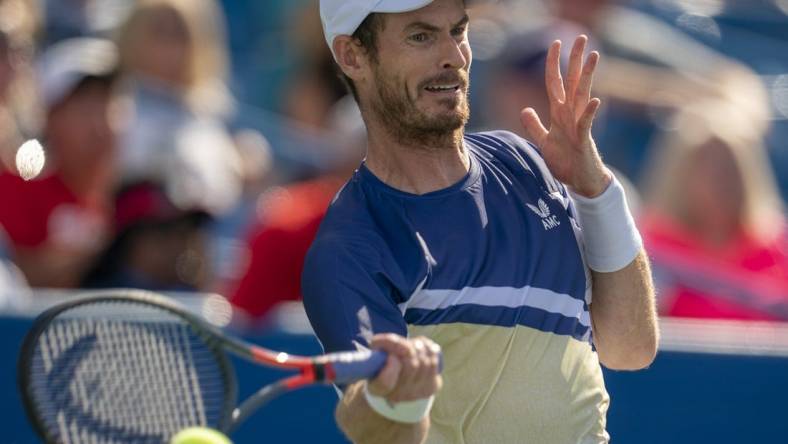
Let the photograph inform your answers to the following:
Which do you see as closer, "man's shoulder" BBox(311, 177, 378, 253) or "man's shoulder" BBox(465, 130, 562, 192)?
"man's shoulder" BBox(311, 177, 378, 253)

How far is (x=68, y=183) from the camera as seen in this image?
20.3ft

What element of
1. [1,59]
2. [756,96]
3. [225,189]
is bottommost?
[756,96]

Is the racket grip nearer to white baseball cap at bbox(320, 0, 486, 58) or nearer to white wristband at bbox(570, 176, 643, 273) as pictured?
white wristband at bbox(570, 176, 643, 273)

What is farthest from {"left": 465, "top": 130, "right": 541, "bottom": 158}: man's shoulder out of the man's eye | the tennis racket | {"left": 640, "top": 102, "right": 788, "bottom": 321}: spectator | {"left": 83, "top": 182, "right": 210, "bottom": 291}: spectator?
{"left": 640, "top": 102, "right": 788, "bottom": 321}: spectator

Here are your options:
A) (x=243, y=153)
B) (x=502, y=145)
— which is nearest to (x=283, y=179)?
(x=243, y=153)

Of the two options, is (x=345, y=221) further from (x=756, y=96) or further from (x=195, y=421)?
(x=756, y=96)

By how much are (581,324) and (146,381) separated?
101 centimetres

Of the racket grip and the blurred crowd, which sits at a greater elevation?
the racket grip

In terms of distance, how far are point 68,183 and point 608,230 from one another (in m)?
3.30

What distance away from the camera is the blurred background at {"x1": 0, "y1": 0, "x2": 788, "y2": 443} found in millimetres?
5539

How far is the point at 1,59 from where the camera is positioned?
6.16 metres

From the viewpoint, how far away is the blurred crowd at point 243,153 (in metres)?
5.95

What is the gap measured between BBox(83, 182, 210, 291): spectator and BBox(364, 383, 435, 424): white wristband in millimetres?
2928

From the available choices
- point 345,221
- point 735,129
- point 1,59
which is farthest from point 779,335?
point 1,59
